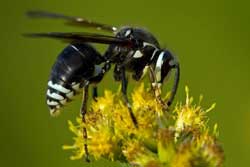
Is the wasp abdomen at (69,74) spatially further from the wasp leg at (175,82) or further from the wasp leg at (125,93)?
the wasp leg at (175,82)

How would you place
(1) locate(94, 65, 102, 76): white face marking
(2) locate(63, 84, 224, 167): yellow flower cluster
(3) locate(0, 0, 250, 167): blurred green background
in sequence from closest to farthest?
1. (2) locate(63, 84, 224, 167): yellow flower cluster
2. (1) locate(94, 65, 102, 76): white face marking
3. (3) locate(0, 0, 250, 167): blurred green background

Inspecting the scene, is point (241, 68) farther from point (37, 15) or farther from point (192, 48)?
point (37, 15)

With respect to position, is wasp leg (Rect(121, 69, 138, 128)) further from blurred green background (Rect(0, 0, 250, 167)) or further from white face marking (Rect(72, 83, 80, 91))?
blurred green background (Rect(0, 0, 250, 167))

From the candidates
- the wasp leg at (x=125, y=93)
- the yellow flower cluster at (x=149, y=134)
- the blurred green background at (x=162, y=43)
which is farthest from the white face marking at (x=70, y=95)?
the blurred green background at (x=162, y=43)

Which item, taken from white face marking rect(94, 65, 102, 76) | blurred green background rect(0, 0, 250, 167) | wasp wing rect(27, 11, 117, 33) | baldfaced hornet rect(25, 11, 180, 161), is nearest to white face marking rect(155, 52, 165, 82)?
baldfaced hornet rect(25, 11, 180, 161)

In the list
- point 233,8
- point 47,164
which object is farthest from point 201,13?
point 47,164
